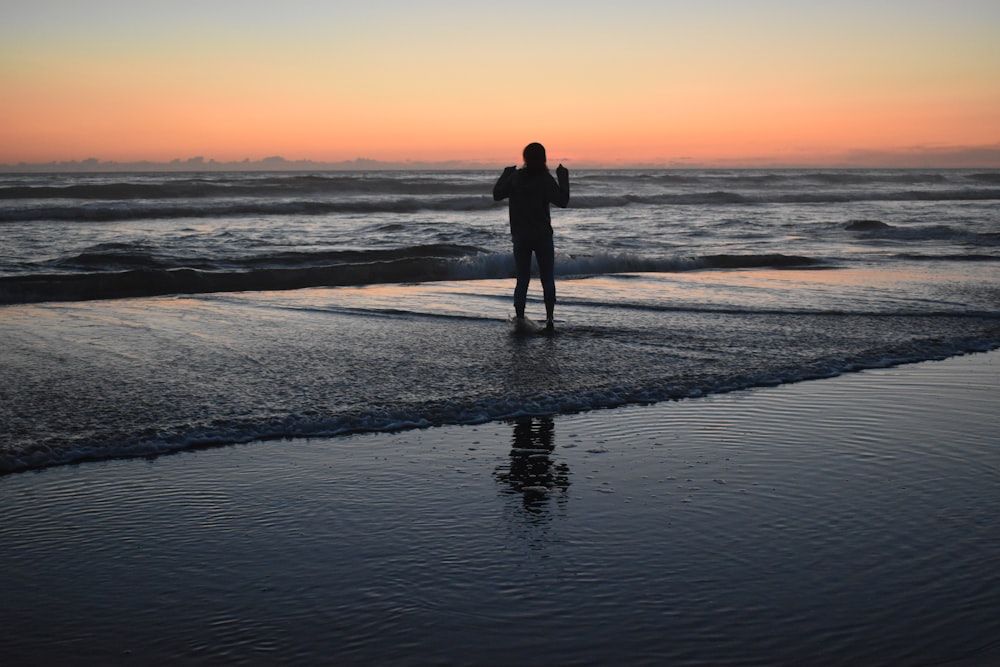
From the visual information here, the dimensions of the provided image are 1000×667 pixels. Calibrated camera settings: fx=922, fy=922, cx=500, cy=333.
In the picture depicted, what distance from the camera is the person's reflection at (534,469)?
377 cm

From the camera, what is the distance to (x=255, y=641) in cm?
252

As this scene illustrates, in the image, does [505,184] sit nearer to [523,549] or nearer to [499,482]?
[499,482]

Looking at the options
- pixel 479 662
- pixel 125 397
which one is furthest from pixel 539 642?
pixel 125 397

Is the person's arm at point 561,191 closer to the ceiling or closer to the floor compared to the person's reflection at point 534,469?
closer to the ceiling

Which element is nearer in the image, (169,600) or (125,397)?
(169,600)

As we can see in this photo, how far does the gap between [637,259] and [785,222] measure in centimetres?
1259

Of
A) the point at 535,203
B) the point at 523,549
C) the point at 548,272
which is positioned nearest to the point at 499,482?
the point at 523,549

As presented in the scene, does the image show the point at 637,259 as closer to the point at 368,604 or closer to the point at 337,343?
the point at 337,343

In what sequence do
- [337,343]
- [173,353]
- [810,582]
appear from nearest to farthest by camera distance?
[810,582] → [173,353] → [337,343]

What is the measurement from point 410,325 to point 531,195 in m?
1.62

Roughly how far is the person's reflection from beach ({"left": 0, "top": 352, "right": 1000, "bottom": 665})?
0.02 m

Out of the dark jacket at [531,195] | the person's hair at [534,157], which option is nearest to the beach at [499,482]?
the dark jacket at [531,195]

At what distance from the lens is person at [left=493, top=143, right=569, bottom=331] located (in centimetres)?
834

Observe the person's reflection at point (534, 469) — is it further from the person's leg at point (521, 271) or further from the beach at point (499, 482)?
the person's leg at point (521, 271)
